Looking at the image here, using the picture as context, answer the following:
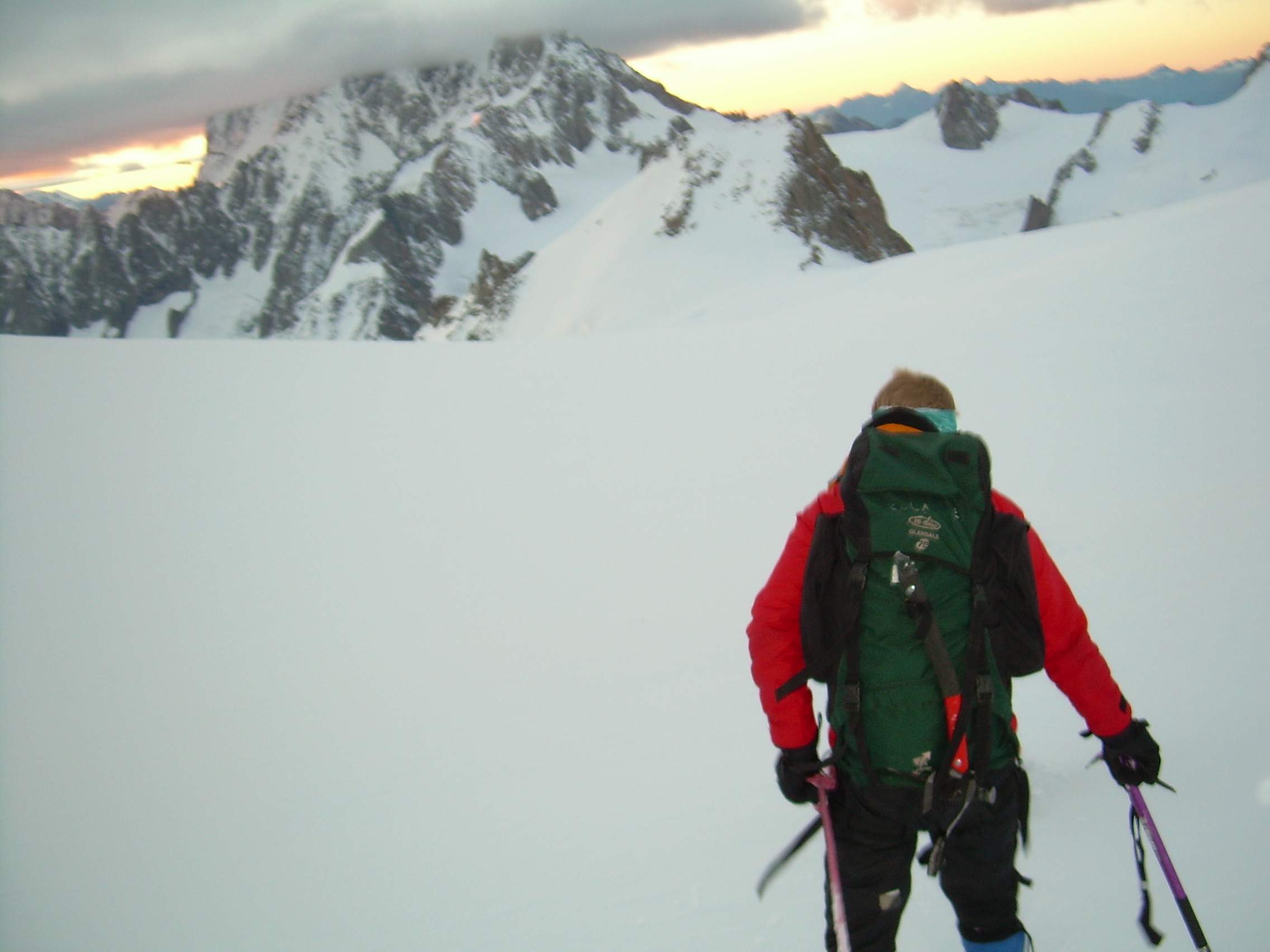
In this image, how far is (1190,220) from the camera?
1063 centimetres

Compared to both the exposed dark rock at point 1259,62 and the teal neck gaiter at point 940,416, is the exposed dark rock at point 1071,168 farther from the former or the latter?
the teal neck gaiter at point 940,416

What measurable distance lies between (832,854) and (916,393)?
1.07m

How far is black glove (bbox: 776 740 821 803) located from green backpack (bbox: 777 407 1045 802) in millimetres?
140

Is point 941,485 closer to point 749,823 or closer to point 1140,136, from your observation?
point 749,823

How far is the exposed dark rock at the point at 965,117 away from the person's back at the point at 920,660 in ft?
420

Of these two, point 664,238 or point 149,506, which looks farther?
point 664,238

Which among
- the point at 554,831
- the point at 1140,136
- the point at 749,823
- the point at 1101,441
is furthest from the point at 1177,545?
the point at 1140,136

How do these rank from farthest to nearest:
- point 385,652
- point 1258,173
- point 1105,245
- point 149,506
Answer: point 1258,173 < point 1105,245 < point 149,506 < point 385,652

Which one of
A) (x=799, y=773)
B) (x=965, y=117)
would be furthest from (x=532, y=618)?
(x=965, y=117)

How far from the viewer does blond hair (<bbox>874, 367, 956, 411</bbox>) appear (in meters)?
1.94

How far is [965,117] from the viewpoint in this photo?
116125 millimetres

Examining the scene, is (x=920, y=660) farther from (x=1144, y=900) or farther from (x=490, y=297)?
(x=490, y=297)

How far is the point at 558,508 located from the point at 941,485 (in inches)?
192

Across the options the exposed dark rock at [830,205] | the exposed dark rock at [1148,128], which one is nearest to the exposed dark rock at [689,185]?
the exposed dark rock at [830,205]
